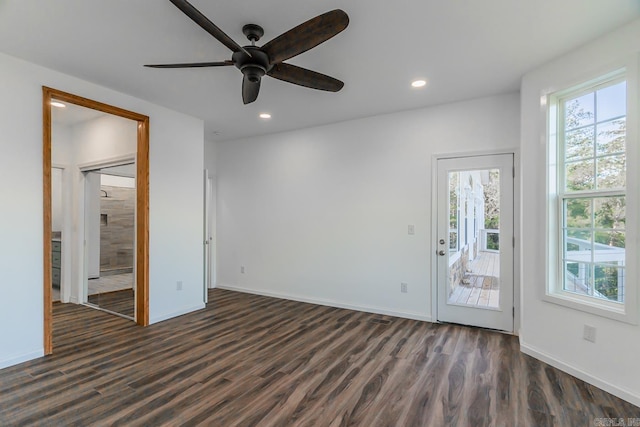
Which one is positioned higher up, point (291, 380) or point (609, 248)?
point (609, 248)

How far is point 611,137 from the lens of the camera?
2562 millimetres

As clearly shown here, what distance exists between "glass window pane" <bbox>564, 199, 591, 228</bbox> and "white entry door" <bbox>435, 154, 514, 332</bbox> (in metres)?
0.79

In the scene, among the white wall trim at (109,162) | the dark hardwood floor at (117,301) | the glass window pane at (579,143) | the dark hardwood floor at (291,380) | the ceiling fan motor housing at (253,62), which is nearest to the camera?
the ceiling fan motor housing at (253,62)

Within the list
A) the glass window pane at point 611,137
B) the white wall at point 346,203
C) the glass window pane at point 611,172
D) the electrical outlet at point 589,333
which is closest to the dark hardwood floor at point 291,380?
the electrical outlet at point 589,333

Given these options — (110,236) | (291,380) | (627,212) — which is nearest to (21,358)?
(291,380)

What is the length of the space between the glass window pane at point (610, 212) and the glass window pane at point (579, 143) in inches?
16.5

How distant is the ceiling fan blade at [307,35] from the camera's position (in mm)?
1712

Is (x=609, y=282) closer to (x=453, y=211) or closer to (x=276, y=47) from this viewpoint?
(x=453, y=211)

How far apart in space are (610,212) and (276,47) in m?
2.89

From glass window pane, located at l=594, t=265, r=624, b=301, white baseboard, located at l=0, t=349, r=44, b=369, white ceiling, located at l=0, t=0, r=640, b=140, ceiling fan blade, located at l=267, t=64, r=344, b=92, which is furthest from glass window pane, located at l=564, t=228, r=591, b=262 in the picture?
white baseboard, located at l=0, t=349, r=44, b=369

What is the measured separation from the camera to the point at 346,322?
4051 mm

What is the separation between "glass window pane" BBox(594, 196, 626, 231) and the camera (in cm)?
248

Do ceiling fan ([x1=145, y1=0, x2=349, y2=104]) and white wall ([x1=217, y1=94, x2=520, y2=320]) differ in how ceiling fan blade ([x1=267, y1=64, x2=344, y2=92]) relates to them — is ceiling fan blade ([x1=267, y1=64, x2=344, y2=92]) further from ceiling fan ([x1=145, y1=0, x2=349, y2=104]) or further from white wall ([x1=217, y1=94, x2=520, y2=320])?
white wall ([x1=217, y1=94, x2=520, y2=320])

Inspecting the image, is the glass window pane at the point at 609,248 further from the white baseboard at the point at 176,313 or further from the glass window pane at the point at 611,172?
the white baseboard at the point at 176,313
